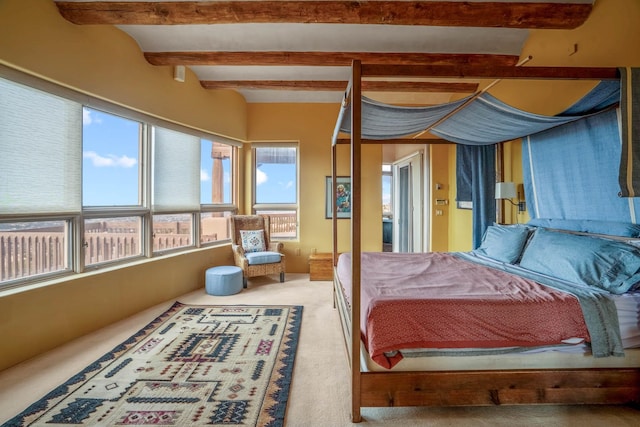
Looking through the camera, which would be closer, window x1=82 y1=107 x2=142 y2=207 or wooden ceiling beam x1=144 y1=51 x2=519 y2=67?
window x1=82 y1=107 x2=142 y2=207

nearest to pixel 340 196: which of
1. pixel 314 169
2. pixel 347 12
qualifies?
pixel 314 169

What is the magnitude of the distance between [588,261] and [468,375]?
121 cm

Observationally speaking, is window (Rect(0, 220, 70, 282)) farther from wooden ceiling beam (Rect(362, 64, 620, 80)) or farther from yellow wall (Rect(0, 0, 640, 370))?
wooden ceiling beam (Rect(362, 64, 620, 80))

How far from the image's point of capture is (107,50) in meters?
3.01

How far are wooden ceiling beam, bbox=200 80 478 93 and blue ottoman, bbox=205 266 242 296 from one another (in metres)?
2.70

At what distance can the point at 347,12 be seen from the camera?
2.52 m

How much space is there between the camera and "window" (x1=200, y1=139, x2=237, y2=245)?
464cm

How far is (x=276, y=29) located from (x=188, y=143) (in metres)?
2.06

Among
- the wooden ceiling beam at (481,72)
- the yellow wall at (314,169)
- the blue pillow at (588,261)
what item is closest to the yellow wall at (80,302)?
the yellow wall at (314,169)

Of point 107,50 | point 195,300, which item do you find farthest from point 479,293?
point 107,50

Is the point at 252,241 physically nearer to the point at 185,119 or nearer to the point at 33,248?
the point at 185,119

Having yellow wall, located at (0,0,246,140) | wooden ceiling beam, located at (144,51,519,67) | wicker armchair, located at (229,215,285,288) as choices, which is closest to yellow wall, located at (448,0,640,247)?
wooden ceiling beam, located at (144,51,519,67)

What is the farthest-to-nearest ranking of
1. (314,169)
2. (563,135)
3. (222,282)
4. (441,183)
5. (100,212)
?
(314,169), (441,183), (222,282), (100,212), (563,135)

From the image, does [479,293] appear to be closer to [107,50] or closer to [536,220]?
[536,220]
